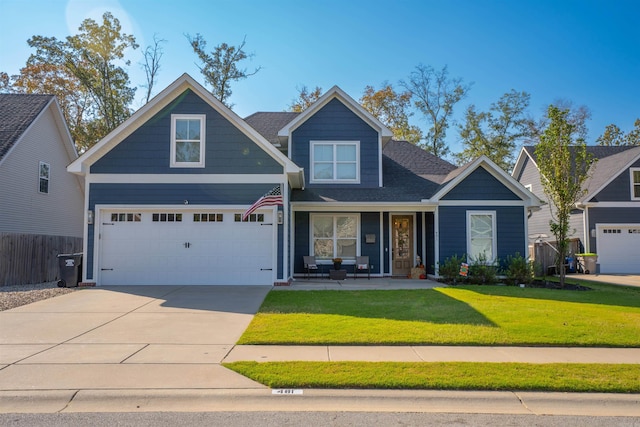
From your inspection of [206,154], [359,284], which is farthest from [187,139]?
[359,284]

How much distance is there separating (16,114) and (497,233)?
20151 millimetres

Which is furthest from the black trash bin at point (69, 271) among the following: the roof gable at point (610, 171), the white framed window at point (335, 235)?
the roof gable at point (610, 171)

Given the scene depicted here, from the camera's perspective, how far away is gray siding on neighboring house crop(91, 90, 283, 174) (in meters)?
12.9

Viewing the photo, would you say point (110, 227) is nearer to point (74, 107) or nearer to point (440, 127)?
point (74, 107)

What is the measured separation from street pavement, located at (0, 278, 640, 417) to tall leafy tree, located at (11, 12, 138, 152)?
23.5 m

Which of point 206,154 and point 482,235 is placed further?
point 482,235

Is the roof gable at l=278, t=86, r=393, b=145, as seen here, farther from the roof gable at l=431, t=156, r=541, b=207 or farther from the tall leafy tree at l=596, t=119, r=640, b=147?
the tall leafy tree at l=596, t=119, r=640, b=147

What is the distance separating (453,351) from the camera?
631 cm

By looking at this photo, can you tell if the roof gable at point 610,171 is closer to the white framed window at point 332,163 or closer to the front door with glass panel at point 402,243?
the front door with glass panel at point 402,243

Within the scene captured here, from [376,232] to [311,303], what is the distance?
6.65 m

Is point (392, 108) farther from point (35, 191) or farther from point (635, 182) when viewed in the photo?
point (35, 191)

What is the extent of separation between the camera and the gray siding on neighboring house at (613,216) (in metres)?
20.5

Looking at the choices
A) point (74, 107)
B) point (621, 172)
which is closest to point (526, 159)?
point (621, 172)

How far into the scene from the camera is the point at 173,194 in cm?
1284
